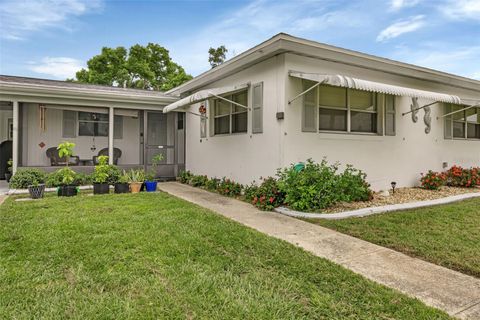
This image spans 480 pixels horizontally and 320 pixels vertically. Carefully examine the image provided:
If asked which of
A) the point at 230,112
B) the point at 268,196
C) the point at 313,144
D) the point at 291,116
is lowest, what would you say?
the point at 268,196

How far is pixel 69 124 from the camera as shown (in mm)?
10898

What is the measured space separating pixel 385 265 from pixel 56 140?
11230 millimetres

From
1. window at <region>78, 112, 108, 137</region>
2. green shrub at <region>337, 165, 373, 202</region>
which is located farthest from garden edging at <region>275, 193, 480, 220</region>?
window at <region>78, 112, 108, 137</region>

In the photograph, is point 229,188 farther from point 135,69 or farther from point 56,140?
point 135,69

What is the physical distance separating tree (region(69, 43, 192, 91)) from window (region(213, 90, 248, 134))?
17302mm

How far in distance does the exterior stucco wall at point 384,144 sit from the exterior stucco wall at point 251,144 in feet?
0.92

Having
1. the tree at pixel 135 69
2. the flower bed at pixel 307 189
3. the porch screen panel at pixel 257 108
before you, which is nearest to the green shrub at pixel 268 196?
the flower bed at pixel 307 189

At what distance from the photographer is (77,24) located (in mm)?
11328

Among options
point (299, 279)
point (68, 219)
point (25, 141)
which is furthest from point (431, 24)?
point (25, 141)

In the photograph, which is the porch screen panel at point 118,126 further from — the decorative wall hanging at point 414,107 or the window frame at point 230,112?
the decorative wall hanging at point 414,107

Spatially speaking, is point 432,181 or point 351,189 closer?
point 351,189

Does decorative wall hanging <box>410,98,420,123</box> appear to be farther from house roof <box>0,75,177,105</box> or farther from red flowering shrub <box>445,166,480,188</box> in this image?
house roof <box>0,75,177,105</box>

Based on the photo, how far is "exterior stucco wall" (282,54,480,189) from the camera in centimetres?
635

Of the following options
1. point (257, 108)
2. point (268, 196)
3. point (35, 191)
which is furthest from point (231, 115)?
point (35, 191)
